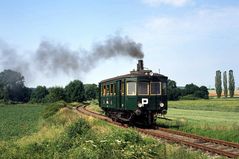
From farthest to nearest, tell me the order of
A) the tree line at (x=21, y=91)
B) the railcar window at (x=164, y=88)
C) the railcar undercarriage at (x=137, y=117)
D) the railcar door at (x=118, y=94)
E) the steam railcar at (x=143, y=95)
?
the tree line at (x=21, y=91), the railcar door at (x=118, y=94), the railcar window at (x=164, y=88), the railcar undercarriage at (x=137, y=117), the steam railcar at (x=143, y=95)

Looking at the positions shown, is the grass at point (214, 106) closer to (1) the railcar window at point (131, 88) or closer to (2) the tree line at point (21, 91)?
(1) the railcar window at point (131, 88)

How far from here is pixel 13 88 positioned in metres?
142

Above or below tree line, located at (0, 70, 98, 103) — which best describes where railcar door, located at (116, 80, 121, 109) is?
below

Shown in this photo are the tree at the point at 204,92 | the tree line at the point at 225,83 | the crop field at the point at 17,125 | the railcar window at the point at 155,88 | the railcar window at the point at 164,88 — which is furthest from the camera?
the tree at the point at 204,92

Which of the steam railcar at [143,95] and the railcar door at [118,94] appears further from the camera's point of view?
the railcar door at [118,94]

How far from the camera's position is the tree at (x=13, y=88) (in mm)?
135500

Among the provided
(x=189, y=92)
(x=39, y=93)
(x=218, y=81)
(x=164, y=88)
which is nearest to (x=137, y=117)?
(x=164, y=88)

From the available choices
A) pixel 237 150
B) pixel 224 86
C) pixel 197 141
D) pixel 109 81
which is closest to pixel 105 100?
pixel 109 81

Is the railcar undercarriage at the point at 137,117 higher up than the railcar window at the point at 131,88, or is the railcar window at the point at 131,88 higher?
the railcar window at the point at 131,88

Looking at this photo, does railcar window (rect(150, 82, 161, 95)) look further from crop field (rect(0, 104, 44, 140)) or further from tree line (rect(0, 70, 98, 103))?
tree line (rect(0, 70, 98, 103))

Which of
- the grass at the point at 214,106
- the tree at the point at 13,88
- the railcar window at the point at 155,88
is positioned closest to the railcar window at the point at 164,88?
the railcar window at the point at 155,88

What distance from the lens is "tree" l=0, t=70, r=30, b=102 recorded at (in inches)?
5335

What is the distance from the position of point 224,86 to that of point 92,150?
304 ft

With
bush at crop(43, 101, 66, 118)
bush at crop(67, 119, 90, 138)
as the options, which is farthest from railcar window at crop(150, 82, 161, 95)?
bush at crop(43, 101, 66, 118)
